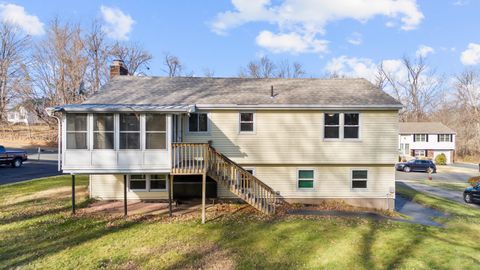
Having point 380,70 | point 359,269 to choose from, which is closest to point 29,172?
A: point 359,269

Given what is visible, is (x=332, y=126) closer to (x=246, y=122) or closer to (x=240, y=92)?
(x=246, y=122)

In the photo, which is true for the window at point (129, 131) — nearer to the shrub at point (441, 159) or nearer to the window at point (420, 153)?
the shrub at point (441, 159)

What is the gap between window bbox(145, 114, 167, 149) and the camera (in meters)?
12.2

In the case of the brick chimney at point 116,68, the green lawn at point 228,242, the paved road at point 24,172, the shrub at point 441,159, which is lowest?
the shrub at point 441,159

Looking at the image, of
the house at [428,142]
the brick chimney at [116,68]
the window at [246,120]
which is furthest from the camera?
the house at [428,142]

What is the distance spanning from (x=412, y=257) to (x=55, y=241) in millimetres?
11542

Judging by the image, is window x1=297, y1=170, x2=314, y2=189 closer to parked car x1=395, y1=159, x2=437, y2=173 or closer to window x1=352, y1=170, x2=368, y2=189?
window x1=352, y1=170, x2=368, y2=189

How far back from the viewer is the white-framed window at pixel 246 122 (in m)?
14.7

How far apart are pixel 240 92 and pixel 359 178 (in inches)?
302

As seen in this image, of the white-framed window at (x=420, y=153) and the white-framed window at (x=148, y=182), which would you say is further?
the white-framed window at (x=420, y=153)

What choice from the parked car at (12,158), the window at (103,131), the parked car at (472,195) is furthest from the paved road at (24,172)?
the parked car at (472,195)

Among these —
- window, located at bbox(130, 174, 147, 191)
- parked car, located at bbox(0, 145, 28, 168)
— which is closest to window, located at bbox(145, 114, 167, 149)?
window, located at bbox(130, 174, 147, 191)

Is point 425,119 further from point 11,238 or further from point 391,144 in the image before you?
point 11,238

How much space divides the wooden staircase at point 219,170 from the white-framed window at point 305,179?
74.4 inches
